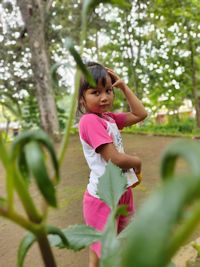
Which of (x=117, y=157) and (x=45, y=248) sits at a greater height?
(x=45, y=248)

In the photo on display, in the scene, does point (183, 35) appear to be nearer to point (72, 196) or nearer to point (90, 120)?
point (72, 196)

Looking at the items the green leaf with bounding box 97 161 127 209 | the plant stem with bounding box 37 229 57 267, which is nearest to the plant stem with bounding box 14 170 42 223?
the plant stem with bounding box 37 229 57 267

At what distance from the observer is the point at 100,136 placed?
1237 millimetres

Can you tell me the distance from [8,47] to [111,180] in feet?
29.6

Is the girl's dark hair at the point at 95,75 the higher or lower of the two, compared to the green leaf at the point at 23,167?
higher

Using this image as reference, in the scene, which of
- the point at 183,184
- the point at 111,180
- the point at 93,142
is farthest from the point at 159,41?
the point at 183,184

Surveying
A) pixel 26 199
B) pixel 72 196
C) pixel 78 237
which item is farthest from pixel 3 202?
pixel 72 196

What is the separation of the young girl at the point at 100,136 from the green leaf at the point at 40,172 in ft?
3.12

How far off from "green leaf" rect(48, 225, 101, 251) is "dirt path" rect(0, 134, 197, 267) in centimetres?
21

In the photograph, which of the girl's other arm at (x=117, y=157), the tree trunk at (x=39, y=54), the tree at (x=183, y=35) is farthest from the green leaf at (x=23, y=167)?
the tree trunk at (x=39, y=54)

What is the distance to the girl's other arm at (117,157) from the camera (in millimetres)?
1215

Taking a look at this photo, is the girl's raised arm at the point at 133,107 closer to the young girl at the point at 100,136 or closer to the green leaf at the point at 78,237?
the young girl at the point at 100,136

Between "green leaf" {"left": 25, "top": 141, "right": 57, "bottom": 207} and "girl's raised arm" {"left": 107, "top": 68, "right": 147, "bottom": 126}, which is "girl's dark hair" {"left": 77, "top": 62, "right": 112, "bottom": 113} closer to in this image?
"girl's raised arm" {"left": 107, "top": 68, "right": 147, "bottom": 126}

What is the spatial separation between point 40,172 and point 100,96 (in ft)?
3.39
